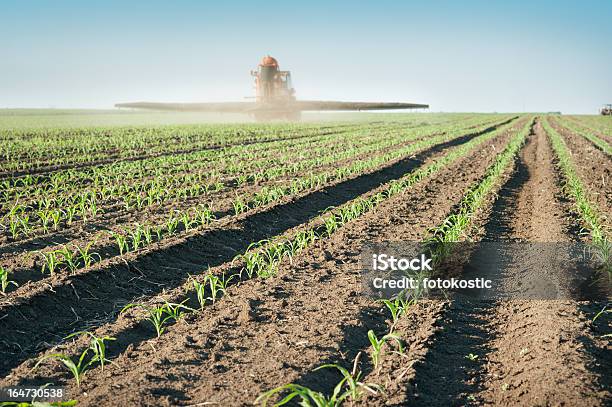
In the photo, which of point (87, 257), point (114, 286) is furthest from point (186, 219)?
point (114, 286)

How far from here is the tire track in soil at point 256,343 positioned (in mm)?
3430

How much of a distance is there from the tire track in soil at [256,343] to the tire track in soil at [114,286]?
0.70m

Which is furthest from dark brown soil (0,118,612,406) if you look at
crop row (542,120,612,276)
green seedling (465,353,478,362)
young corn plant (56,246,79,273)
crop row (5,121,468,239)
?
crop row (5,121,468,239)

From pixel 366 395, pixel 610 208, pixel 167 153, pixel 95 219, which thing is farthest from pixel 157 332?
pixel 167 153

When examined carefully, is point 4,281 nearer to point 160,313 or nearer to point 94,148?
point 160,313

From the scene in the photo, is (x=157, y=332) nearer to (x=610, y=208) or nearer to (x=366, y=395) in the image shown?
(x=366, y=395)

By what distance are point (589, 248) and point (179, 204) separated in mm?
5605

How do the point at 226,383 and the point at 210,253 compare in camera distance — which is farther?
the point at 210,253

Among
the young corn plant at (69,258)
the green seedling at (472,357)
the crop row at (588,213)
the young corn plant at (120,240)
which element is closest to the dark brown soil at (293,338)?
the green seedling at (472,357)

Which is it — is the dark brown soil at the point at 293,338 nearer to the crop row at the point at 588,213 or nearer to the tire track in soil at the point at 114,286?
the tire track in soil at the point at 114,286

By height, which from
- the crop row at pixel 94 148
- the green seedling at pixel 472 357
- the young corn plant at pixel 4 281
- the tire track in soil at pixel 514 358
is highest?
the crop row at pixel 94 148

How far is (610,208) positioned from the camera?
29.6ft

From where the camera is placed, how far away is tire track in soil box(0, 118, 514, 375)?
445cm

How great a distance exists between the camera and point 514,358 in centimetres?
392
